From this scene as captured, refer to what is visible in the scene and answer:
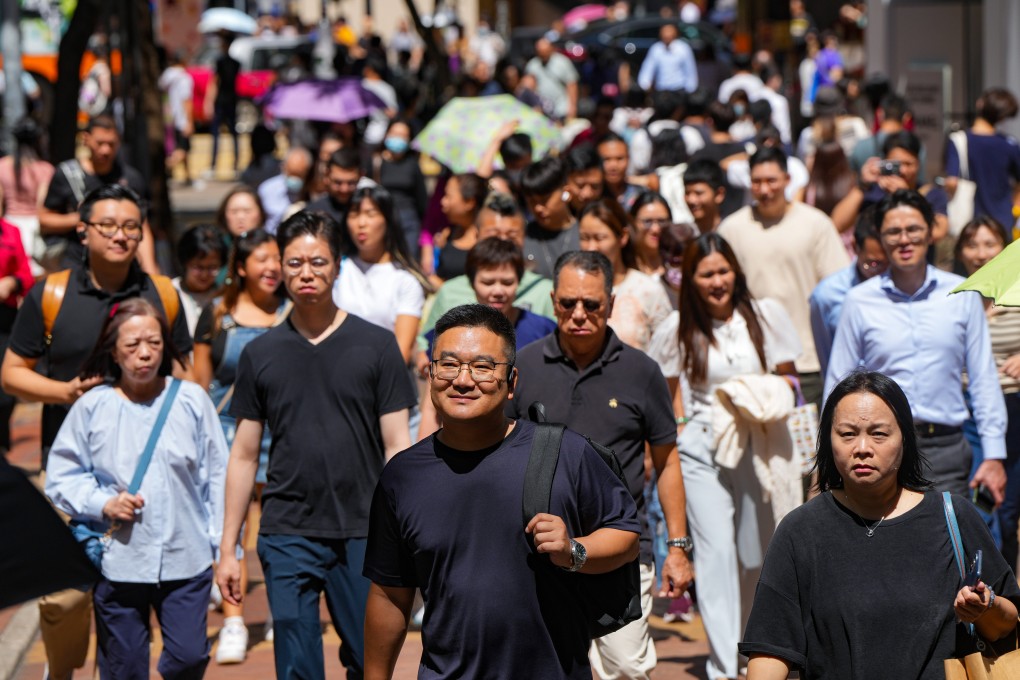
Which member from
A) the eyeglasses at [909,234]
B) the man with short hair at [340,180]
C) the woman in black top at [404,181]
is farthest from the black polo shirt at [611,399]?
the woman in black top at [404,181]

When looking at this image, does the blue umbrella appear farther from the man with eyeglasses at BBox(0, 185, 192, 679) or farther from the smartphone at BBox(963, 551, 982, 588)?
the smartphone at BBox(963, 551, 982, 588)

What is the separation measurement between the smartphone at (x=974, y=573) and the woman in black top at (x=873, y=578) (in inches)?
0.6

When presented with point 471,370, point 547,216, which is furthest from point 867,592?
point 547,216

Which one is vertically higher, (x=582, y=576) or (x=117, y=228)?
(x=117, y=228)

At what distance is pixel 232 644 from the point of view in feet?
25.7

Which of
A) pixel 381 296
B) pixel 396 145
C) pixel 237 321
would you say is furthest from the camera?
pixel 396 145

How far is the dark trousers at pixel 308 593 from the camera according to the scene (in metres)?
6.18

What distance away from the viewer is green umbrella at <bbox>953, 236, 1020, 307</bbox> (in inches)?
185

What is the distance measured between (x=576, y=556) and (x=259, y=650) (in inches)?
162

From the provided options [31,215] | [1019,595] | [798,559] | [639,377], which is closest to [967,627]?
[1019,595]

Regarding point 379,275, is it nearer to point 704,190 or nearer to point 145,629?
point 704,190

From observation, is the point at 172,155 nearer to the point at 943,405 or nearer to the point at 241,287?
the point at 241,287

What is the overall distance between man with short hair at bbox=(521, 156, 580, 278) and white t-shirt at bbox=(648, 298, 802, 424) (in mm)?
1565

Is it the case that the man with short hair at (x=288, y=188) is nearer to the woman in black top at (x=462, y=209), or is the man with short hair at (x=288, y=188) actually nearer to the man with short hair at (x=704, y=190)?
the woman in black top at (x=462, y=209)
